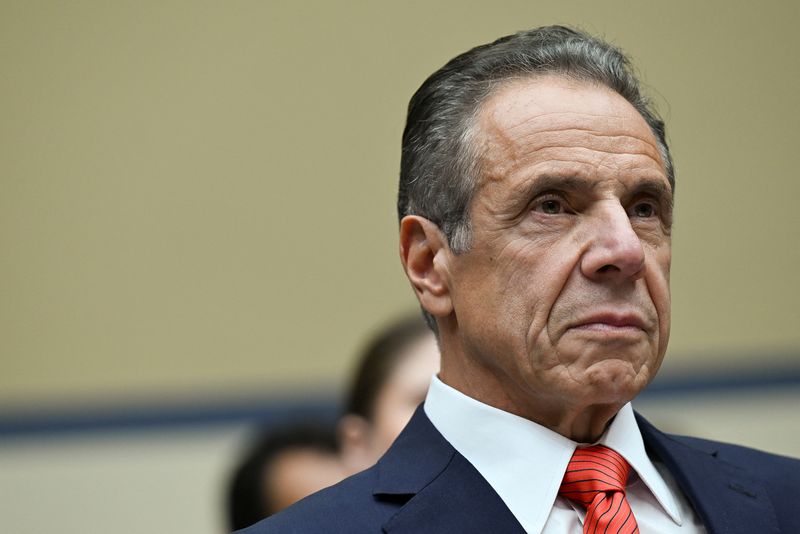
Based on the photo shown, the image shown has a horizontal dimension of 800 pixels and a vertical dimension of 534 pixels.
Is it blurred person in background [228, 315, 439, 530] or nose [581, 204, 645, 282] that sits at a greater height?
nose [581, 204, 645, 282]

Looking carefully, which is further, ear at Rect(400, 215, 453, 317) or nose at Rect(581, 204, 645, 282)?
A: ear at Rect(400, 215, 453, 317)

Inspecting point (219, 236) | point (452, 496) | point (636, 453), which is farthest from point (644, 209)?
point (219, 236)

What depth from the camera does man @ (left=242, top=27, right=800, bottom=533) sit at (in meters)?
1.85

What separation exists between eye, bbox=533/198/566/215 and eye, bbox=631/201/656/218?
132 millimetres

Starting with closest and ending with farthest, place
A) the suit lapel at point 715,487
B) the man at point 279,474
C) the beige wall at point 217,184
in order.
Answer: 1. the suit lapel at point 715,487
2. the man at point 279,474
3. the beige wall at point 217,184

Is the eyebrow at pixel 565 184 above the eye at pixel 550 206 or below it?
above

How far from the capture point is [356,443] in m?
3.20

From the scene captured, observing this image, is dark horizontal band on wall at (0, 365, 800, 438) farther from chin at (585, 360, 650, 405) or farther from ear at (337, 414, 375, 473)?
chin at (585, 360, 650, 405)

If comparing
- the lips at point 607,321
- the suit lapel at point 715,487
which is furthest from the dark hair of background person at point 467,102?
the suit lapel at point 715,487

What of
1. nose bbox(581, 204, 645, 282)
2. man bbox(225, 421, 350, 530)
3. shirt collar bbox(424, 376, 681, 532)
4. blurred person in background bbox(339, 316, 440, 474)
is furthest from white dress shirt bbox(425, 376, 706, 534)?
man bbox(225, 421, 350, 530)

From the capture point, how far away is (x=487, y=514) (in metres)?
1.85

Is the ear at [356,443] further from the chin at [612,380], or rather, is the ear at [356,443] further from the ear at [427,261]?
the chin at [612,380]

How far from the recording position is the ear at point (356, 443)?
10.4 ft

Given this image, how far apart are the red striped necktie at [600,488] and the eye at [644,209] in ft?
1.23
